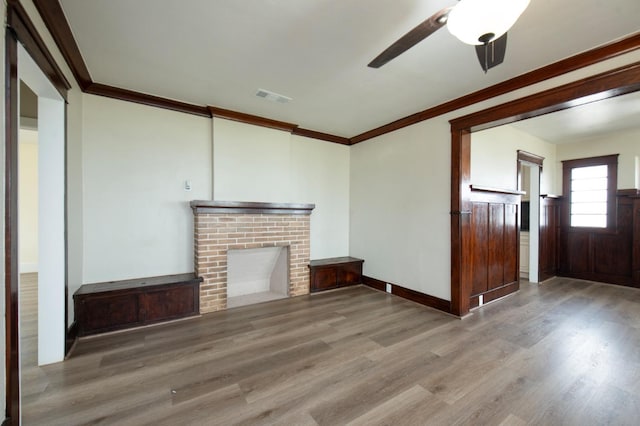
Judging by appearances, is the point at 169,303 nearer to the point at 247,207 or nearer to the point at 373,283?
the point at 247,207

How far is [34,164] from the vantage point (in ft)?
18.2

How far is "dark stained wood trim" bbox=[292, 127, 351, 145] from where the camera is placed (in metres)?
4.58

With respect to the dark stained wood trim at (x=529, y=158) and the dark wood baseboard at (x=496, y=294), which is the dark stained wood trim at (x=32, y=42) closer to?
the dark wood baseboard at (x=496, y=294)

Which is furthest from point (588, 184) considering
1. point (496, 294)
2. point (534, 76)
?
point (534, 76)

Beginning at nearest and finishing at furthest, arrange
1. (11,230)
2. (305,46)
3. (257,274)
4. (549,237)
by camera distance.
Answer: (11,230)
(305,46)
(257,274)
(549,237)

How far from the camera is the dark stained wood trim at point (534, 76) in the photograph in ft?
7.04

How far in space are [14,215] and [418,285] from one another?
4.05 meters

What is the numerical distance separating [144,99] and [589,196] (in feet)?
25.4

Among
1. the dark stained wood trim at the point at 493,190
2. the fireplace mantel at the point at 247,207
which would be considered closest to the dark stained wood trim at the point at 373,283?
the fireplace mantel at the point at 247,207

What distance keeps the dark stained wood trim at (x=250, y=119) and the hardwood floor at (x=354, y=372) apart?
268 cm

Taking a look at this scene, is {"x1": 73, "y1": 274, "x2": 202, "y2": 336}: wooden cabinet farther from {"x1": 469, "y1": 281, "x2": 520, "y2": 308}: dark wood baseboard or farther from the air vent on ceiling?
{"x1": 469, "y1": 281, "x2": 520, "y2": 308}: dark wood baseboard

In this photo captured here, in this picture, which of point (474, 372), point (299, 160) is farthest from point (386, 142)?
point (474, 372)

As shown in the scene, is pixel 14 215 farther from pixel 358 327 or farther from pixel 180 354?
pixel 358 327

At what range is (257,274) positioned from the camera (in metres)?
4.41
